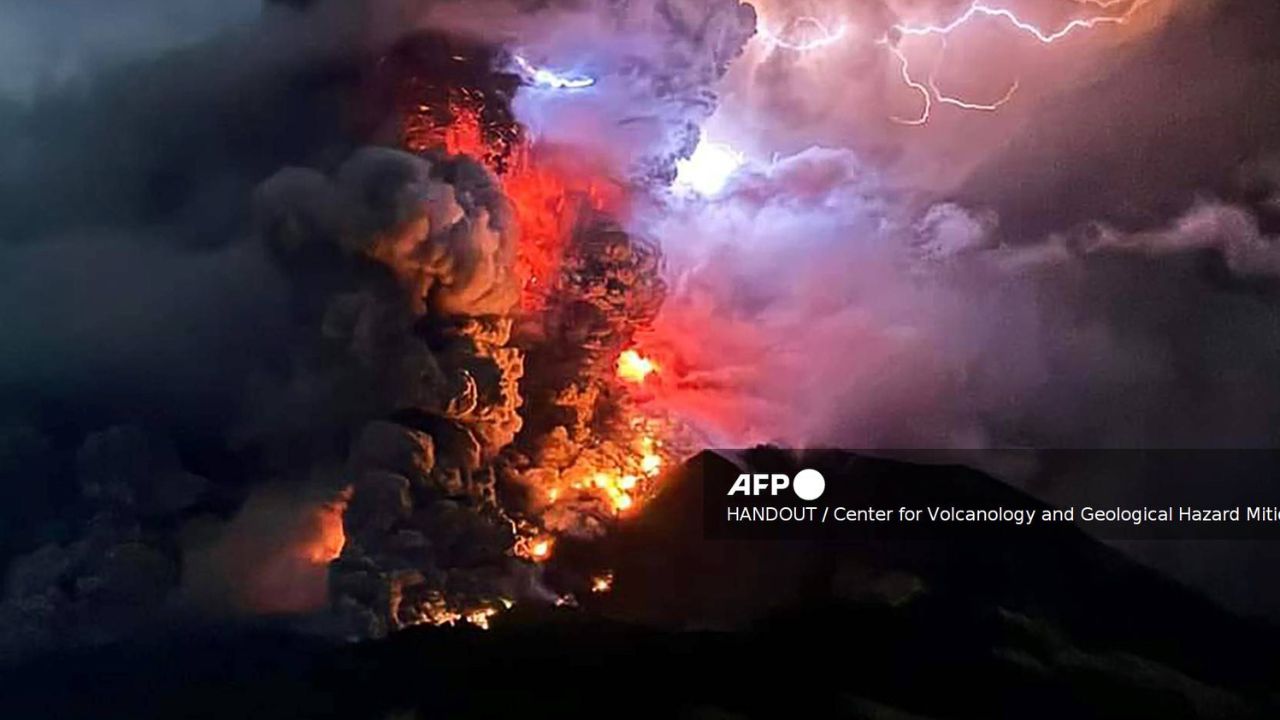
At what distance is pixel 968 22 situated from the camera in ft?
11.6

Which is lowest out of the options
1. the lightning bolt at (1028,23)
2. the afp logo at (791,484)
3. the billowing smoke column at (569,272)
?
the afp logo at (791,484)

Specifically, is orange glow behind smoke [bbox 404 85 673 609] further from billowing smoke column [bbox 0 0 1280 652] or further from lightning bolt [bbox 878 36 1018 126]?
lightning bolt [bbox 878 36 1018 126]

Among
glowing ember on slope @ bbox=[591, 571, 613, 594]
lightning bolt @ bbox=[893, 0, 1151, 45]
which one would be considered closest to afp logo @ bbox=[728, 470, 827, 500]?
glowing ember on slope @ bbox=[591, 571, 613, 594]

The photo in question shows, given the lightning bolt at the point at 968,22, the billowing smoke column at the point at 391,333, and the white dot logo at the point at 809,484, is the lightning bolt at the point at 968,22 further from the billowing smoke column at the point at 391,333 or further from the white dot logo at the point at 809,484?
the white dot logo at the point at 809,484

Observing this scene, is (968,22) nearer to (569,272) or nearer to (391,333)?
(569,272)

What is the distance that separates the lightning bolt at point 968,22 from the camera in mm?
3527

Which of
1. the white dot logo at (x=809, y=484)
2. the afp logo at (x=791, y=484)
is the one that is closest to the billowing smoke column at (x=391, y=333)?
the afp logo at (x=791, y=484)

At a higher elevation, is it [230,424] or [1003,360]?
[1003,360]

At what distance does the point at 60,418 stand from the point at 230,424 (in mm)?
376

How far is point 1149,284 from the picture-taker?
353 centimetres

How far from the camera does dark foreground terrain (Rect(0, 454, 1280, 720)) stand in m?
3.45

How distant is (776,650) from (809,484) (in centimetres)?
37

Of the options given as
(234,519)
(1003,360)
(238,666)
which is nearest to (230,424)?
(234,519)

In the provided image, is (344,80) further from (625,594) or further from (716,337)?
(625,594)
